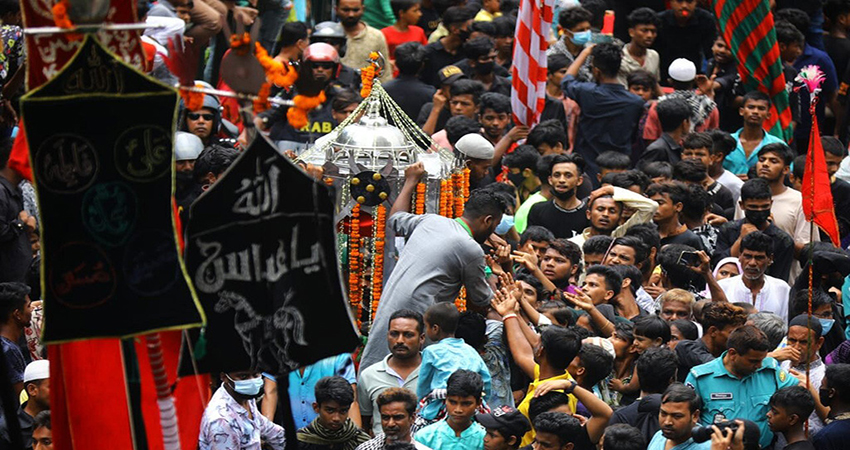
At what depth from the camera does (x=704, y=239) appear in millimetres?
11148

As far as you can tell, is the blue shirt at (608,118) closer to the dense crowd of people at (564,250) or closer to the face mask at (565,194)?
the dense crowd of people at (564,250)

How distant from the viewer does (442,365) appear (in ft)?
26.4

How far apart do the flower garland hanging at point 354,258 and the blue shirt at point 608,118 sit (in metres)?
4.36

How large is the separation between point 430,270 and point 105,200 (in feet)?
11.9

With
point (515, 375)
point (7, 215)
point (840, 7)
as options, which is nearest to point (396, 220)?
point (515, 375)

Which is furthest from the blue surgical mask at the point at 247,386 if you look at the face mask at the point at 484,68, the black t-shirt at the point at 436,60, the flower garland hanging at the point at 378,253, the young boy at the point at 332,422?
the black t-shirt at the point at 436,60

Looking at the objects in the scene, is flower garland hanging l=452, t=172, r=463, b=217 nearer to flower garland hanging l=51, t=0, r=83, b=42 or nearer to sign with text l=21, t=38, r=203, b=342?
sign with text l=21, t=38, r=203, b=342

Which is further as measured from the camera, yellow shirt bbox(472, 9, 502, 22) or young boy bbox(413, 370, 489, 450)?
yellow shirt bbox(472, 9, 502, 22)

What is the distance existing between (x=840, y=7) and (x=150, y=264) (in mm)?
12051

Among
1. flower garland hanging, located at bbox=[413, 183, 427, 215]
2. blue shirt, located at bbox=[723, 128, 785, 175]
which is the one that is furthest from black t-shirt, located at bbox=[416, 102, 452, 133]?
flower garland hanging, located at bbox=[413, 183, 427, 215]

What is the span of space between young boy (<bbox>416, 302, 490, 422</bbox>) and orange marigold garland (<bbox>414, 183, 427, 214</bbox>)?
1.06 metres

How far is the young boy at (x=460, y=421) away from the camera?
7594mm

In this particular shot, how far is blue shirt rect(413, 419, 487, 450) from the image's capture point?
7.63 m

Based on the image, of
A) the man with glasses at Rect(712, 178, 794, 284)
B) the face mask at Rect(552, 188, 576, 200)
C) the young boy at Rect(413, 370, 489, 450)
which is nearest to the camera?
the young boy at Rect(413, 370, 489, 450)
